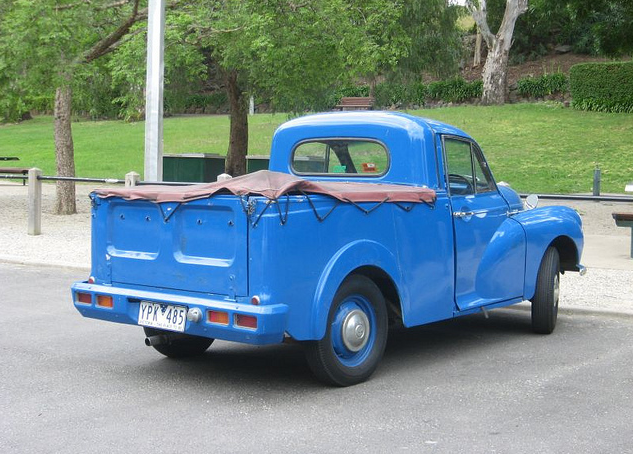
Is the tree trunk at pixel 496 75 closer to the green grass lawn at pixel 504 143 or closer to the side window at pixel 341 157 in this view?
the green grass lawn at pixel 504 143

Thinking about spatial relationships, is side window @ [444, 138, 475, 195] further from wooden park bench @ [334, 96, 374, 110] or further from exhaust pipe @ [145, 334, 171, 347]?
wooden park bench @ [334, 96, 374, 110]

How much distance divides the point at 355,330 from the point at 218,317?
103cm

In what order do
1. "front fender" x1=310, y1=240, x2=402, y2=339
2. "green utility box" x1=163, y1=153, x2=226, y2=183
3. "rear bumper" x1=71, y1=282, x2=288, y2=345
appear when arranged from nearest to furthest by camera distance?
"rear bumper" x1=71, y1=282, x2=288, y2=345 → "front fender" x1=310, y1=240, x2=402, y2=339 → "green utility box" x1=163, y1=153, x2=226, y2=183

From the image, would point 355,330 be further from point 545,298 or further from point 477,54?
point 477,54

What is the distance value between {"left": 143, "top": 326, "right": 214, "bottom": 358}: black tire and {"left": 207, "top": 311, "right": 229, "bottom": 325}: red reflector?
1.35 metres

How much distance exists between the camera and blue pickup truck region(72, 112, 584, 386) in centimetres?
606

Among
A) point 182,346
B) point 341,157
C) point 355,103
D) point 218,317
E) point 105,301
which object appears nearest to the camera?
point 218,317

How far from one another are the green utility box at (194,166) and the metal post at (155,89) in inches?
456

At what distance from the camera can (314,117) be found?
823cm

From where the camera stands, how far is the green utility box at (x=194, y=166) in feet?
84.7

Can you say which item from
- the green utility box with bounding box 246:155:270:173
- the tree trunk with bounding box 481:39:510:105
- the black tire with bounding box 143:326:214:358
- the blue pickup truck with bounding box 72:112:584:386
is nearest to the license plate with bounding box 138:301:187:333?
the blue pickup truck with bounding box 72:112:584:386

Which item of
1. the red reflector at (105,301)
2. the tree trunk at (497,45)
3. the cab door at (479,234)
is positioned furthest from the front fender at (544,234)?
the tree trunk at (497,45)

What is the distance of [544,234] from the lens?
852 centimetres

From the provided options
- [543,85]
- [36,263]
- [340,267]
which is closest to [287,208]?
[340,267]
